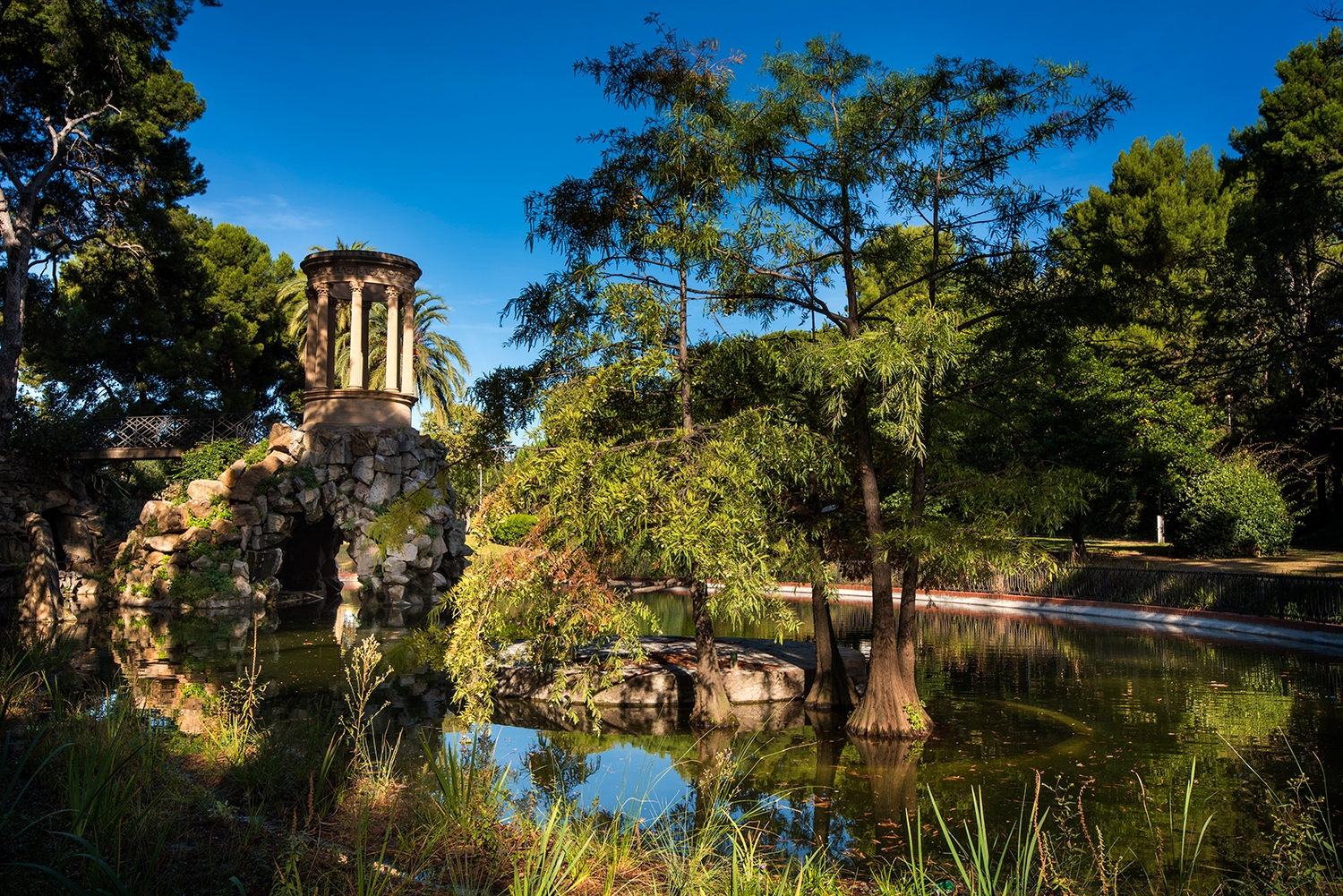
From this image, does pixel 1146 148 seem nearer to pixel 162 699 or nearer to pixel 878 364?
pixel 878 364

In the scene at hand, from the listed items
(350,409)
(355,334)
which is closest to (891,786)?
(350,409)

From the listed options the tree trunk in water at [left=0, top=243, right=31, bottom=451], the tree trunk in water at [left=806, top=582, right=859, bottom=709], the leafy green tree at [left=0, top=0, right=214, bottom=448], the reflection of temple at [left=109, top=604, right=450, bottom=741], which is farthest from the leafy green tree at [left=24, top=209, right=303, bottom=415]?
the tree trunk in water at [left=806, top=582, right=859, bottom=709]

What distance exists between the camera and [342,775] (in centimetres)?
575

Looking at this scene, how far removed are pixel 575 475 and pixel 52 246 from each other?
26.3 metres

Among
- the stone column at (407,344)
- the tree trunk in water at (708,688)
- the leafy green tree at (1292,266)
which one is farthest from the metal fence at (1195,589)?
the stone column at (407,344)

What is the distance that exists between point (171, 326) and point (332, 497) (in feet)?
40.3

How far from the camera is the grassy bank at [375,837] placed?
370cm

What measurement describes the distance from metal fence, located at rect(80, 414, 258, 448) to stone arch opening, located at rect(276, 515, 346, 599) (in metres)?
4.86

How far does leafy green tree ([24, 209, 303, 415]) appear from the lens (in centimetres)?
2861

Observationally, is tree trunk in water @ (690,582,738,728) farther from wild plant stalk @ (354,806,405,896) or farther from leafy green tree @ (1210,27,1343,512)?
leafy green tree @ (1210,27,1343,512)

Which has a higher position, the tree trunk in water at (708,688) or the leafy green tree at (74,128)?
the leafy green tree at (74,128)

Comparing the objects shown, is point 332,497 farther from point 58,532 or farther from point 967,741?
point 967,741

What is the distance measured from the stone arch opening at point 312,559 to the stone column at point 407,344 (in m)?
6.65

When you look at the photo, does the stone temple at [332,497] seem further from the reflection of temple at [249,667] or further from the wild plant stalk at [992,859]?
the wild plant stalk at [992,859]
